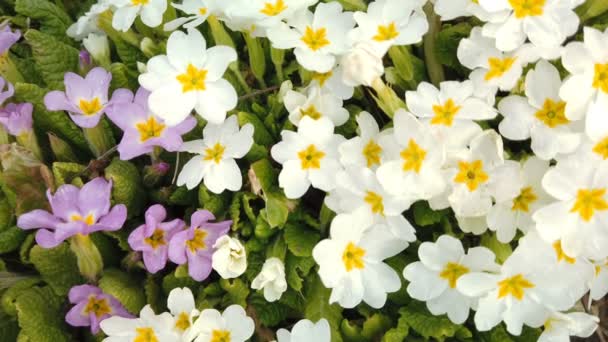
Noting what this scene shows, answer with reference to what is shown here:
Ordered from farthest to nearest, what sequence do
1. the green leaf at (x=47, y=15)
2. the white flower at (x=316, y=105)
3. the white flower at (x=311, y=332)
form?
1. the green leaf at (x=47, y=15)
2. the white flower at (x=316, y=105)
3. the white flower at (x=311, y=332)

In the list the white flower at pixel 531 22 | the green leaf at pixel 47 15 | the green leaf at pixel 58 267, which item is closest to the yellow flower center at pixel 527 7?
the white flower at pixel 531 22

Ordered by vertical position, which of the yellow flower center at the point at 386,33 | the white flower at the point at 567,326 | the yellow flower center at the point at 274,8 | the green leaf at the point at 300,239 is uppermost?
the yellow flower center at the point at 274,8

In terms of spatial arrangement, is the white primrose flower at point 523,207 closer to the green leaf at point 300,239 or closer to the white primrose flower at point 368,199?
the white primrose flower at point 368,199

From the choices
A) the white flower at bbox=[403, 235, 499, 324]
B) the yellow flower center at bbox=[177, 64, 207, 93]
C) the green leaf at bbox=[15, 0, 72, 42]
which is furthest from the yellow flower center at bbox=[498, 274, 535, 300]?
the green leaf at bbox=[15, 0, 72, 42]

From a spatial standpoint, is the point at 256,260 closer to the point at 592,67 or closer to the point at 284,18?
the point at 284,18

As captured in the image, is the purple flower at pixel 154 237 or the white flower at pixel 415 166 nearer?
the white flower at pixel 415 166

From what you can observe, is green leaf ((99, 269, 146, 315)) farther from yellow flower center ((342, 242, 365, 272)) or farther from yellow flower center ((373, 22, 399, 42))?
yellow flower center ((373, 22, 399, 42))
